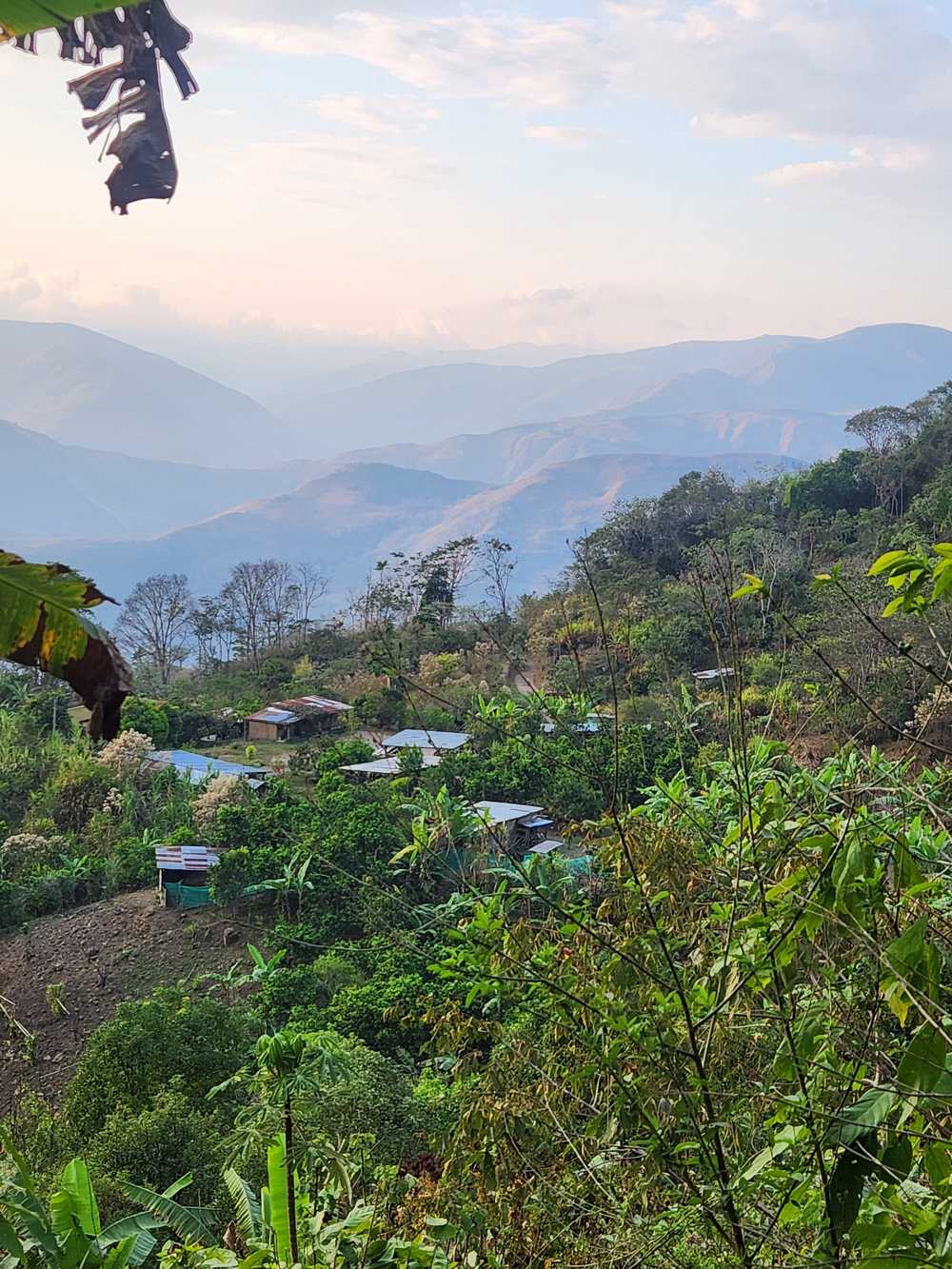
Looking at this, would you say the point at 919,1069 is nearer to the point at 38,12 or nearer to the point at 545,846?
the point at 38,12

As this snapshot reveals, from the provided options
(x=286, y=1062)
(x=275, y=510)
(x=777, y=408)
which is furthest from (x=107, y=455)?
(x=286, y=1062)

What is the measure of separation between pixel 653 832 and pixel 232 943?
5.37m

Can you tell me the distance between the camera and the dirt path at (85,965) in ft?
18.5

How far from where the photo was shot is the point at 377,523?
11275cm

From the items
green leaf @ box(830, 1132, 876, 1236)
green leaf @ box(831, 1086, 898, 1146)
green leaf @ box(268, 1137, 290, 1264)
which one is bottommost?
green leaf @ box(268, 1137, 290, 1264)

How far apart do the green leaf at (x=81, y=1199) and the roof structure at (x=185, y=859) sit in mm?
5999

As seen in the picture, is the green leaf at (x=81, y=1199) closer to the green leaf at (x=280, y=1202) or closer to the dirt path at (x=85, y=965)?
the green leaf at (x=280, y=1202)

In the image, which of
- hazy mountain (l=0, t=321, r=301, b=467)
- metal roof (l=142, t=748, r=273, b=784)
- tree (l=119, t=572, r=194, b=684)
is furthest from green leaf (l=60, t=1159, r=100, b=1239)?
hazy mountain (l=0, t=321, r=301, b=467)

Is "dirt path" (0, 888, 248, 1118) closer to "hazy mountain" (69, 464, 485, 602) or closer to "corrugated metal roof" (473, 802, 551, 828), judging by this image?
"corrugated metal roof" (473, 802, 551, 828)

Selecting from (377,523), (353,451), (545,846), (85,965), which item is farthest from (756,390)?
(85,965)

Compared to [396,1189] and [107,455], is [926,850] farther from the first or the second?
[107,455]

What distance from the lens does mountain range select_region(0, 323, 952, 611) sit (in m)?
105

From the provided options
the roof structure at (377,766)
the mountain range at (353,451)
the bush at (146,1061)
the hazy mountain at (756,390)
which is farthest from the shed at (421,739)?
the hazy mountain at (756,390)

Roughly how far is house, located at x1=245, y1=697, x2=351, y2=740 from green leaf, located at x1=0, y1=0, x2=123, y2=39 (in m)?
10.2
